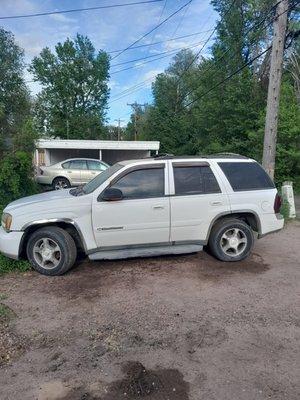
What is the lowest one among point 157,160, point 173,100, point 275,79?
point 157,160

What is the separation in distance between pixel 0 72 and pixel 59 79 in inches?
1702

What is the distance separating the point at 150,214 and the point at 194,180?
3.16 ft

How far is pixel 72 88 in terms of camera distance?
5569 cm

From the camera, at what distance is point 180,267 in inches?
236

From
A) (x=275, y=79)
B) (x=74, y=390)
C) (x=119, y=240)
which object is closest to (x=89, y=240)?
(x=119, y=240)

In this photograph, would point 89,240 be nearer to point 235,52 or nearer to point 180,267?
point 180,267

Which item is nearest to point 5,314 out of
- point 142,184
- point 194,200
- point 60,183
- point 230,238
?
point 142,184

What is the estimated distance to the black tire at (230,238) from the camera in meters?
6.14

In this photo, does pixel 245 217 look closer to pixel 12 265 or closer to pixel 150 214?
pixel 150 214

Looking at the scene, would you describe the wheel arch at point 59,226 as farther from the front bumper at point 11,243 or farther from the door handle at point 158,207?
the door handle at point 158,207

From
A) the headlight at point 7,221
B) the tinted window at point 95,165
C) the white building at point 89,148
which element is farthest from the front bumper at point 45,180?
the headlight at point 7,221

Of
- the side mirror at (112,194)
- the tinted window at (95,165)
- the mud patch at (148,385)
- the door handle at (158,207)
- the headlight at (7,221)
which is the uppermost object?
the tinted window at (95,165)

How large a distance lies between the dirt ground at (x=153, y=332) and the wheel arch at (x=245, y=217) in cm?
65

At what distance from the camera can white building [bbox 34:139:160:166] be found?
27438 mm
